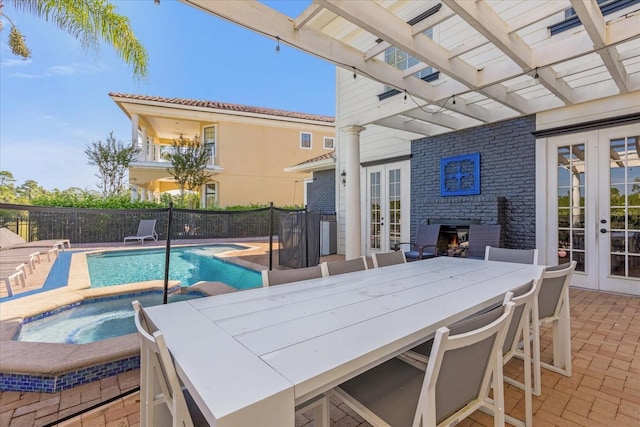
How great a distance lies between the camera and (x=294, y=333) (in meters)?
1.24

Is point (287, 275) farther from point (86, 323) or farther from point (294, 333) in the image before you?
point (86, 323)

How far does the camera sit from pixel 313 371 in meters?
0.94

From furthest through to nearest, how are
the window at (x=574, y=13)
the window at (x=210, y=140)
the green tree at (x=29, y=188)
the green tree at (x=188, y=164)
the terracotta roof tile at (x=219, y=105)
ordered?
the green tree at (x=29, y=188) → the window at (x=210, y=140) → the green tree at (x=188, y=164) → the terracotta roof tile at (x=219, y=105) → the window at (x=574, y=13)

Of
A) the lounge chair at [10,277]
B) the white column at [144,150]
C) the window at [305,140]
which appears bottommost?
the lounge chair at [10,277]

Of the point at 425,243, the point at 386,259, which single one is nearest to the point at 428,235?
the point at 425,243

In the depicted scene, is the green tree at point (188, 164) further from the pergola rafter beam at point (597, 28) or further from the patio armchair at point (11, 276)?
the pergola rafter beam at point (597, 28)

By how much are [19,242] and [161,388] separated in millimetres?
4276

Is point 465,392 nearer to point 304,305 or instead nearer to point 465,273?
point 304,305

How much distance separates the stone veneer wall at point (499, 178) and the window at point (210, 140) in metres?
10.5

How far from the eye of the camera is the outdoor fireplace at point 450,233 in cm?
584

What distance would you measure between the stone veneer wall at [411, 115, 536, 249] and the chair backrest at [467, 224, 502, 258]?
33 centimetres

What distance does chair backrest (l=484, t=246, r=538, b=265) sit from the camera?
3.06 metres

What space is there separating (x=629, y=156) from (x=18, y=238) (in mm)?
8129

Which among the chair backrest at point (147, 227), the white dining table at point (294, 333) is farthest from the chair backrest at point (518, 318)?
the chair backrest at point (147, 227)
